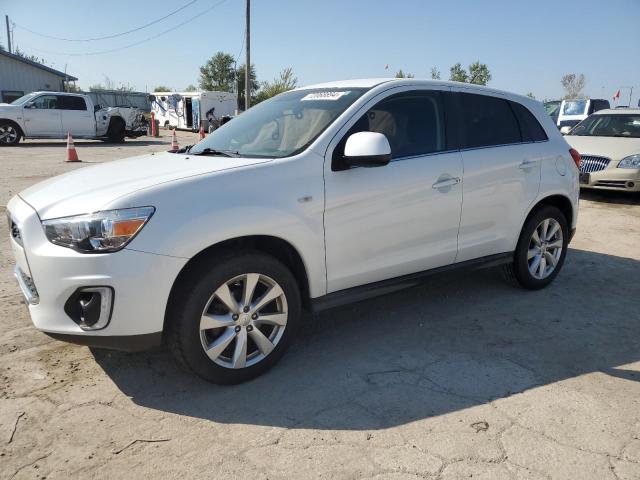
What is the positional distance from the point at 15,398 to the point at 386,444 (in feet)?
6.63

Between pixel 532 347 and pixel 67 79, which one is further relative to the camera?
pixel 67 79

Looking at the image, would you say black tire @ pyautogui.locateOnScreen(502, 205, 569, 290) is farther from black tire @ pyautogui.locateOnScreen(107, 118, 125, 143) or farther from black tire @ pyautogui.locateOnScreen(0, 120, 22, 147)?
black tire @ pyautogui.locateOnScreen(107, 118, 125, 143)

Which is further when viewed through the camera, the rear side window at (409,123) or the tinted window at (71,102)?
the tinted window at (71,102)

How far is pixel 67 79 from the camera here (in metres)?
34.4

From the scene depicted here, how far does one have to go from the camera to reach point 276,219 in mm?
2881

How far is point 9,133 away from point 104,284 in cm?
1844

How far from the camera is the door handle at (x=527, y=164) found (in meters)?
4.17

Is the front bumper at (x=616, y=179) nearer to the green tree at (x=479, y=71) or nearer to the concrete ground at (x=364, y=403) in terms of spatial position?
the concrete ground at (x=364, y=403)

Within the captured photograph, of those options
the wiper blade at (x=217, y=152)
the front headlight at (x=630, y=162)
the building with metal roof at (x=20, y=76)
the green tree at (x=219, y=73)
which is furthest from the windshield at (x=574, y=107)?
A: the green tree at (x=219, y=73)

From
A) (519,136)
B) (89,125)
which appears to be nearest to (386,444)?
(519,136)

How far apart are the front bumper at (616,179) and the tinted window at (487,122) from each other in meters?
5.54

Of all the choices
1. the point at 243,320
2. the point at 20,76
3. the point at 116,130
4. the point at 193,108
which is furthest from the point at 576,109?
the point at 20,76

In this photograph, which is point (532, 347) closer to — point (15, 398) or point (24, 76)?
point (15, 398)

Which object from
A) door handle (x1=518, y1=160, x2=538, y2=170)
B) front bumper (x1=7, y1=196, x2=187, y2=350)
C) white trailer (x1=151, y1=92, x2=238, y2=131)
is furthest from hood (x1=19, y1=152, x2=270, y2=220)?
white trailer (x1=151, y1=92, x2=238, y2=131)
